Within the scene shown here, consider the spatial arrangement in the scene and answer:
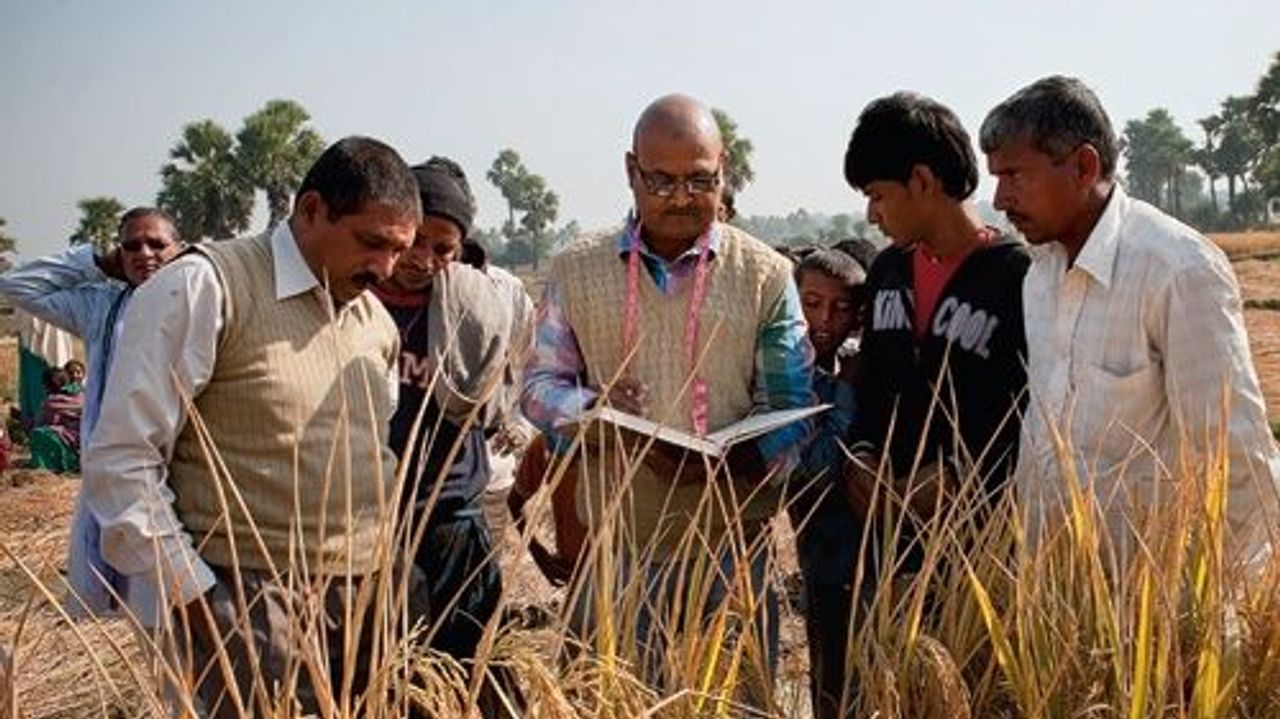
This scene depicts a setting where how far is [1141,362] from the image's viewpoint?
1.89 m

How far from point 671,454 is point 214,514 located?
82 centimetres

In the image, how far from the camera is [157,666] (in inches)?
42.1

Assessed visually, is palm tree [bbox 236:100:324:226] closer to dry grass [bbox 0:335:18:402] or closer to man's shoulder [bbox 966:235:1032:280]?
dry grass [bbox 0:335:18:402]

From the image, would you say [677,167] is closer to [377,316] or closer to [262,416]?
[377,316]

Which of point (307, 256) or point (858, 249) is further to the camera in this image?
point (858, 249)

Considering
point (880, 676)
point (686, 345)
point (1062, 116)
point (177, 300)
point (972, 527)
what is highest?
point (1062, 116)

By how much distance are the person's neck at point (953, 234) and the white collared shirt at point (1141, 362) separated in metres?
0.26

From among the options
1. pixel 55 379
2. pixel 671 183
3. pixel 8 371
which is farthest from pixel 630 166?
pixel 8 371

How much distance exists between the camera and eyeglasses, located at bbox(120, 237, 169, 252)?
378 cm

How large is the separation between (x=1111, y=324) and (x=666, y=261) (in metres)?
0.87

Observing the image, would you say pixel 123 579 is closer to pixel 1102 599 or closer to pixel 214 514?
pixel 214 514

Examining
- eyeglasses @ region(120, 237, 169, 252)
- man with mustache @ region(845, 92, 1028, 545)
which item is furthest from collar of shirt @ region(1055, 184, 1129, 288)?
eyeglasses @ region(120, 237, 169, 252)

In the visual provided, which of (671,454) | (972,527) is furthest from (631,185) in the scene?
(972,527)

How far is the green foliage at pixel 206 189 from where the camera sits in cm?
4600
